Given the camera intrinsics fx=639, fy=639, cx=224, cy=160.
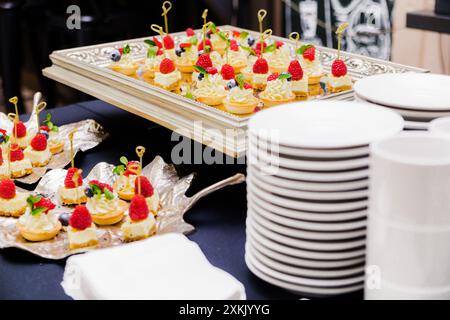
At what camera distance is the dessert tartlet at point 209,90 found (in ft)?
6.49

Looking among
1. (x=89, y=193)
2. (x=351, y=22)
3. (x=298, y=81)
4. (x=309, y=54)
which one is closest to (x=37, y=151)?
(x=89, y=193)

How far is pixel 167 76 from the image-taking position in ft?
7.07

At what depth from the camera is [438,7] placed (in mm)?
2938

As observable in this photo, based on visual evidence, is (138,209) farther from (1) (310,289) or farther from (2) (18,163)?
(2) (18,163)

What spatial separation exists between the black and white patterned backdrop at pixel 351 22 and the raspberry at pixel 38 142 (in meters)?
2.21

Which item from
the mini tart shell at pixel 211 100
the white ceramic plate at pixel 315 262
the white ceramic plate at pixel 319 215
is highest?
the white ceramic plate at pixel 319 215

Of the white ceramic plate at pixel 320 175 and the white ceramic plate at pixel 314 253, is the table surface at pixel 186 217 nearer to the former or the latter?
the white ceramic plate at pixel 314 253

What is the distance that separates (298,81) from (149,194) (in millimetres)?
742

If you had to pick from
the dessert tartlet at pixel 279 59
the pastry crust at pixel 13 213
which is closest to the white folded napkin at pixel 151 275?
the pastry crust at pixel 13 213

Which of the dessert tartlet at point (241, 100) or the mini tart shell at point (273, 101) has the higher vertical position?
the dessert tartlet at point (241, 100)

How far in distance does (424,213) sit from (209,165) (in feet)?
3.22

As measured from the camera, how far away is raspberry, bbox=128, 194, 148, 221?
139cm

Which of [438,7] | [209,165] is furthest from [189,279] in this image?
[438,7]

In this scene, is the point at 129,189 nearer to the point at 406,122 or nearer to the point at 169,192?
the point at 169,192
